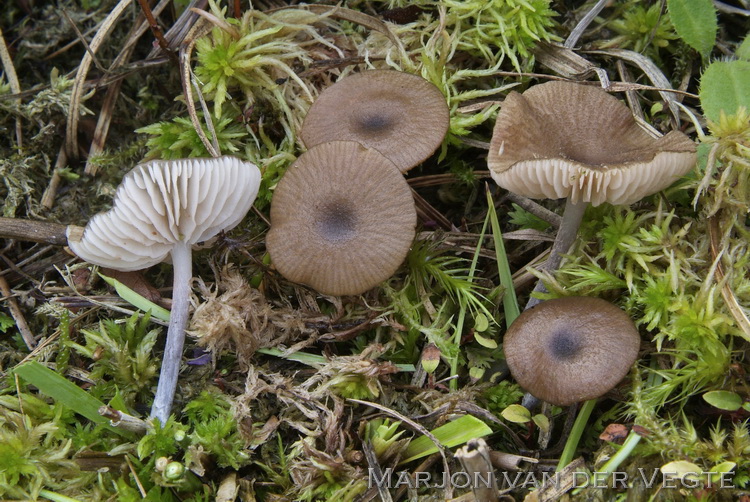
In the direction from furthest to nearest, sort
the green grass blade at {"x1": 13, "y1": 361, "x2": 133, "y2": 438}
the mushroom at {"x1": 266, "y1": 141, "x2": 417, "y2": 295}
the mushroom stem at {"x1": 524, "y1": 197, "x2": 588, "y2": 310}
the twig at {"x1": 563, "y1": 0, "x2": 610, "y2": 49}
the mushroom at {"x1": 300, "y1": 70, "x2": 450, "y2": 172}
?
the twig at {"x1": 563, "y1": 0, "x2": 610, "y2": 49} < the mushroom at {"x1": 300, "y1": 70, "x2": 450, "y2": 172} < the mushroom stem at {"x1": 524, "y1": 197, "x2": 588, "y2": 310} < the mushroom at {"x1": 266, "y1": 141, "x2": 417, "y2": 295} < the green grass blade at {"x1": 13, "y1": 361, "x2": 133, "y2": 438}

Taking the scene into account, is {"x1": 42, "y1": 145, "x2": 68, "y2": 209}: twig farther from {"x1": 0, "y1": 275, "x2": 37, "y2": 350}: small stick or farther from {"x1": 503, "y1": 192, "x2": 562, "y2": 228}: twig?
{"x1": 503, "y1": 192, "x2": 562, "y2": 228}: twig

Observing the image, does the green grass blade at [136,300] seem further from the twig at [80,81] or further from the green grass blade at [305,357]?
the twig at [80,81]

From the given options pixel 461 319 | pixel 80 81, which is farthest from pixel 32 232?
pixel 461 319

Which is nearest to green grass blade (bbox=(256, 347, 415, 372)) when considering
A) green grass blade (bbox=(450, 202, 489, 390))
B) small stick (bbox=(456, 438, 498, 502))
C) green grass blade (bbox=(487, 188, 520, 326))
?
green grass blade (bbox=(450, 202, 489, 390))

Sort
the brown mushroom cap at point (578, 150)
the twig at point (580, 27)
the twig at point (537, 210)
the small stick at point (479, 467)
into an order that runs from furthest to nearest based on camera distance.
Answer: the twig at point (580, 27) < the twig at point (537, 210) < the brown mushroom cap at point (578, 150) < the small stick at point (479, 467)

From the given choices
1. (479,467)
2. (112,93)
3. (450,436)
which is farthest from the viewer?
(112,93)

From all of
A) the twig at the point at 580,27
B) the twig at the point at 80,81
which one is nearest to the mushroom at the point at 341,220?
the twig at the point at 580,27

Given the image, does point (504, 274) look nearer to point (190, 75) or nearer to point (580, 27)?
point (580, 27)
